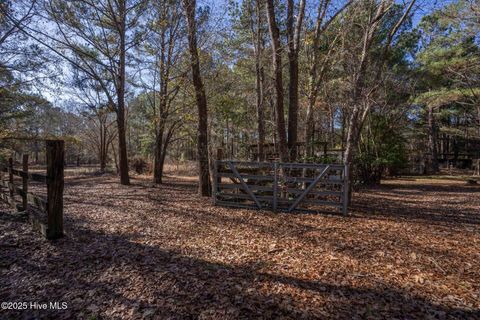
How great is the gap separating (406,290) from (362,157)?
1167 cm

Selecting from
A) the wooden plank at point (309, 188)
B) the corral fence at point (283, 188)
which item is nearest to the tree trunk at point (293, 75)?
the corral fence at point (283, 188)

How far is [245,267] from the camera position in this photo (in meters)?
3.50

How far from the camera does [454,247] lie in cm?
428

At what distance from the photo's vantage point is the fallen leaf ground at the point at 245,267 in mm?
2660

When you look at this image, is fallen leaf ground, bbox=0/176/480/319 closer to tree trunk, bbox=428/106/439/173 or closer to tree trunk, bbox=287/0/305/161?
tree trunk, bbox=287/0/305/161

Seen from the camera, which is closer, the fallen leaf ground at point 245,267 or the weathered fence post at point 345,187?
the fallen leaf ground at point 245,267

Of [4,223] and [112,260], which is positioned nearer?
[112,260]

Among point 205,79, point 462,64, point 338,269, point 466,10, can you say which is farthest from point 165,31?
point 462,64

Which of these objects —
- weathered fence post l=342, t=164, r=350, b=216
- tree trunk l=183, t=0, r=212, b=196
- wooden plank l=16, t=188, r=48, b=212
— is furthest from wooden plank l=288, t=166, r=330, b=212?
wooden plank l=16, t=188, r=48, b=212

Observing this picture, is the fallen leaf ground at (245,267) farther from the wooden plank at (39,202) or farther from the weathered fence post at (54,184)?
Result: the wooden plank at (39,202)

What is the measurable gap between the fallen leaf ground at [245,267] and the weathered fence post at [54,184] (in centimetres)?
29

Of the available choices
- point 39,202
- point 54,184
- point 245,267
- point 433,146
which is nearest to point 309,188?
point 245,267

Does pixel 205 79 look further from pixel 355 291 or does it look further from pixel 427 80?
pixel 427 80

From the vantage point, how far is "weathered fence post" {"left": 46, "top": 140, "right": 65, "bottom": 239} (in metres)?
4.34
